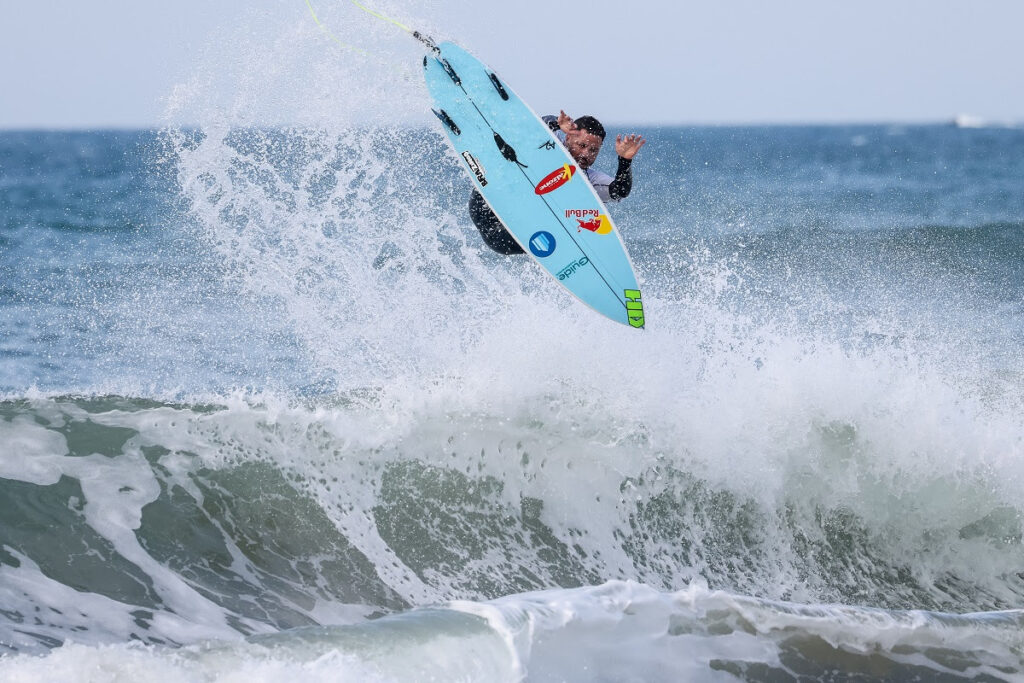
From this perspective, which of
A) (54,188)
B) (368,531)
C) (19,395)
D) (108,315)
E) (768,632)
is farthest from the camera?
(54,188)

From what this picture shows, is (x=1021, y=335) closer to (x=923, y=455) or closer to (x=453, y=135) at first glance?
(x=923, y=455)

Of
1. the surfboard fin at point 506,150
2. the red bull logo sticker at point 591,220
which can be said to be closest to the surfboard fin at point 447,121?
the surfboard fin at point 506,150

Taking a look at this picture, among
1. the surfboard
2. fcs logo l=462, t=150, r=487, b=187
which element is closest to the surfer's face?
the surfboard

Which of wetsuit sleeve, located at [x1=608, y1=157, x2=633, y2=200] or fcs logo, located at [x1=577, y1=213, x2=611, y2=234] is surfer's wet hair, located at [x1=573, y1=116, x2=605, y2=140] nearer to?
wetsuit sleeve, located at [x1=608, y1=157, x2=633, y2=200]

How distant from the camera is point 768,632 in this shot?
496 cm

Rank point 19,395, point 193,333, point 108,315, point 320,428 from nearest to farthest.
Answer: point 320,428 < point 19,395 < point 193,333 < point 108,315

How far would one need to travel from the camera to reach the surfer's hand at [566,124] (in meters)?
7.13

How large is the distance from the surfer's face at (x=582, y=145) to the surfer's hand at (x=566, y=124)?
1.1 inches

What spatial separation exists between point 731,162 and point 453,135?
1567 inches

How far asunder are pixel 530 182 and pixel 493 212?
0.34m

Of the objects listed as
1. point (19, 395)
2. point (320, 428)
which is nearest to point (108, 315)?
Answer: point (19, 395)

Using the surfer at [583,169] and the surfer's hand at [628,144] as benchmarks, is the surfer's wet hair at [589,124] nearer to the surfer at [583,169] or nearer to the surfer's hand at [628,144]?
the surfer at [583,169]

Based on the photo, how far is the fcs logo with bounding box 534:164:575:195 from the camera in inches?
277

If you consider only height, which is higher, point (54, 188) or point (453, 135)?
point (54, 188)
